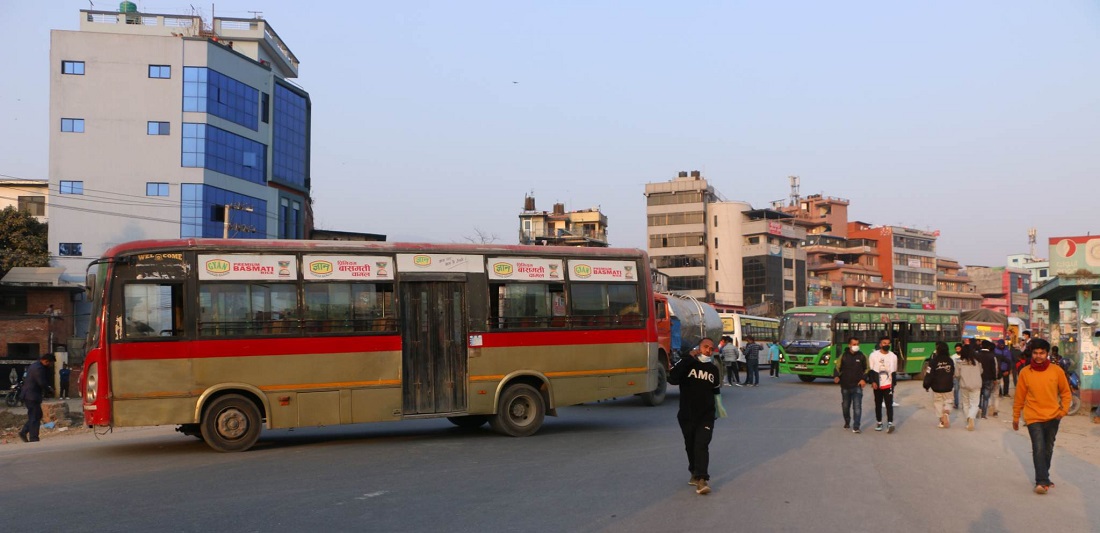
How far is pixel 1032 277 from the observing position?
136 m

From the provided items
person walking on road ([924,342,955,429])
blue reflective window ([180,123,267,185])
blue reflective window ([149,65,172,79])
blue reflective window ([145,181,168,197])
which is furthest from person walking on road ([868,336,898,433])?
blue reflective window ([149,65,172,79])

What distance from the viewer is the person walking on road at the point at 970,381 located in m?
17.4

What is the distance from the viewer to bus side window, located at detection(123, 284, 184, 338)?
509 inches

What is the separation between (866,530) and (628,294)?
8.81 metres

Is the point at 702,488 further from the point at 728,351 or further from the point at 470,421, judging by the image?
the point at 728,351

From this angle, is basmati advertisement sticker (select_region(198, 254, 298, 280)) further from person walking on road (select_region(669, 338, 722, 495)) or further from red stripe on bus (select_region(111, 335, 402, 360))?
person walking on road (select_region(669, 338, 722, 495))

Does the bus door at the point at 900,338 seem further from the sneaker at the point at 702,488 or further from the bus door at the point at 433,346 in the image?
the sneaker at the point at 702,488

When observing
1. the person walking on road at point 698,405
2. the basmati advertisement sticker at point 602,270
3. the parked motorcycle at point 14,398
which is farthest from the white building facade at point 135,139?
the person walking on road at point 698,405

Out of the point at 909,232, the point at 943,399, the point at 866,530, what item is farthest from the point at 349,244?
the point at 909,232

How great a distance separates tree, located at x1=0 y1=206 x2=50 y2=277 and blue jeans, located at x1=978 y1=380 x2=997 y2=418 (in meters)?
45.0

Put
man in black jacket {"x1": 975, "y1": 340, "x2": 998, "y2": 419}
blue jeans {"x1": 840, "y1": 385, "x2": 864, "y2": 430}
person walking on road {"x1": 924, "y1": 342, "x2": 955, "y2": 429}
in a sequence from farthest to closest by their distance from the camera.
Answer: man in black jacket {"x1": 975, "y1": 340, "x2": 998, "y2": 419}, person walking on road {"x1": 924, "y1": 342, "x2": 955, "y2": 429}, blue jeans {"x1": 840, "y1": 385, "x2": 864, "y2": 430}

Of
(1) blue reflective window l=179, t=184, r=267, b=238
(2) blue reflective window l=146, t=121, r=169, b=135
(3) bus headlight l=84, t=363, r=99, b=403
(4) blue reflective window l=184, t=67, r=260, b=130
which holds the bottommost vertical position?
(3) bus headlight l=84, t=363, r=99, b=403

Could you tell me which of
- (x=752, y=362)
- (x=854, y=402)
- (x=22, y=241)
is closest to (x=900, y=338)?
(x=752, y=362)

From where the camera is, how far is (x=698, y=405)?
10156mm
